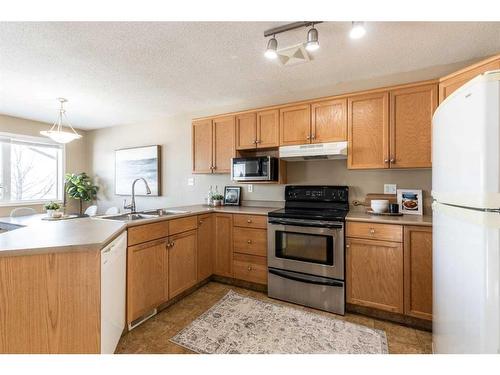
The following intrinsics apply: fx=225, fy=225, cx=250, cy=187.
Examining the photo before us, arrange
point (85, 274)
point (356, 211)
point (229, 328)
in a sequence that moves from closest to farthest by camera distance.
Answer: point (85, 274) < point (229, 328) < point (356, 211)

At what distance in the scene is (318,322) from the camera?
76.1 inches

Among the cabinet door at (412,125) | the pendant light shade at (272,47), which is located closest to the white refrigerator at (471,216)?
the cabinet door at (412,125)

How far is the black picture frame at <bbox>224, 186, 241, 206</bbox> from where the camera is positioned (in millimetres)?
3162

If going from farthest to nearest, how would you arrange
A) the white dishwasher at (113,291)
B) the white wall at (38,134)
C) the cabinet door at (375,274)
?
the white wall at (38,134), the cabinet door at (375,274), the white dishwasher at (113,291)

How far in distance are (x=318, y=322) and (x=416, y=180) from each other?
5.51ft

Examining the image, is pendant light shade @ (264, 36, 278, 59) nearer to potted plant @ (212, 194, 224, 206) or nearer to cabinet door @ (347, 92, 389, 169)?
cabinet door @ (347, 92, 389, 169)

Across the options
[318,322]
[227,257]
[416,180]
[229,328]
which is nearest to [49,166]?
[227,257]

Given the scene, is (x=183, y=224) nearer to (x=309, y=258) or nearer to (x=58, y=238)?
(x=58, y=238)

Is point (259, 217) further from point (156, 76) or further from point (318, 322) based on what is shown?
point (156, 76)

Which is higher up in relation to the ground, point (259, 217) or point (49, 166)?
point (49, 166)

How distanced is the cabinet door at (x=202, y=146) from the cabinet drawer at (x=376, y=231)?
193 cm

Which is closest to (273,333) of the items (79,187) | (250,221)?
(250,221)

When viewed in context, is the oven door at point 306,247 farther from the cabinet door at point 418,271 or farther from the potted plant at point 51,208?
the potted plant at point 51,208

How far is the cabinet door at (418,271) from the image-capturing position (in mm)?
1787
